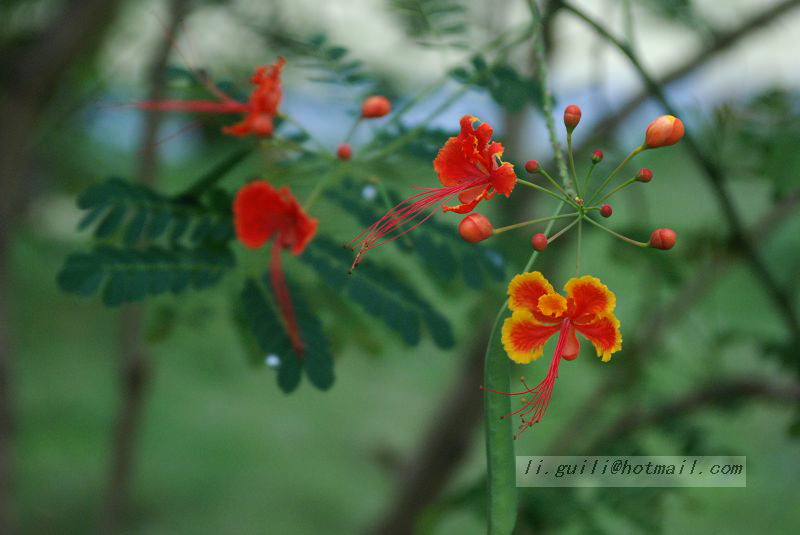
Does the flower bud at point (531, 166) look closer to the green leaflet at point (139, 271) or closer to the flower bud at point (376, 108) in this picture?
the flower bud at point (376, 108)

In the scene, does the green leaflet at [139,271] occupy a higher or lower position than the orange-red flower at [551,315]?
lower

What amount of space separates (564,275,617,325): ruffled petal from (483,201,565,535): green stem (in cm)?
4


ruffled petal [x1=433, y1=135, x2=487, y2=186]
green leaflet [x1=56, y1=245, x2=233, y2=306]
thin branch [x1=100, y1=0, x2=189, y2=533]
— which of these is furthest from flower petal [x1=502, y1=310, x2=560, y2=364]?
thin branch [x1=100, y1=0, x2=189, y2=533]

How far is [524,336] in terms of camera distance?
1.82ft

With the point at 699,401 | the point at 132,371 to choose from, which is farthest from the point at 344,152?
the point at 132,371

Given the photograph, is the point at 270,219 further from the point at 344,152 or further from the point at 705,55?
the point at 705,55

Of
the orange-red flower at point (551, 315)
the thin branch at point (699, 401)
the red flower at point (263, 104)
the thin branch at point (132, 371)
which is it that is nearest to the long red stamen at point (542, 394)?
the orange-red flower at point (551, 315)

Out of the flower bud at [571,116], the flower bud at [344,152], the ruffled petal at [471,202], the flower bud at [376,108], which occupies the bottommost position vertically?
the flower bud at [344,152]

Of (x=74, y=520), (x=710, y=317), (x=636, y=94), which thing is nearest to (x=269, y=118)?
(x=636, y=94)

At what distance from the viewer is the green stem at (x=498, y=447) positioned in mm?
564

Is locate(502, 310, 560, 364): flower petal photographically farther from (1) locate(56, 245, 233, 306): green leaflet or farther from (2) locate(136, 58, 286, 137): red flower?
(1) locate(56, 245, 233, 306): green leaflet

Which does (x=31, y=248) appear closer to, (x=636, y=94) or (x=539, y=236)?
(x=636, y=94)

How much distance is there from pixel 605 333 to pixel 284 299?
41 centimetres

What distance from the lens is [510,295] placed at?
54cm
